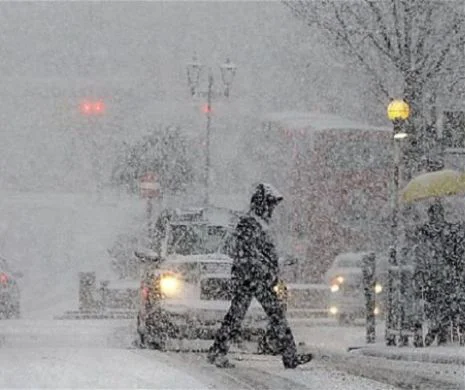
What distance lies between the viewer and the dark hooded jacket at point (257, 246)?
9789 mm

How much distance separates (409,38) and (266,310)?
13.1 metres

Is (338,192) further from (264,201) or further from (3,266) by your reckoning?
(264,201)

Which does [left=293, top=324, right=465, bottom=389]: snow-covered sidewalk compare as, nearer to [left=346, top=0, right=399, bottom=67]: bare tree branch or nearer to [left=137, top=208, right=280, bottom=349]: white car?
[left=137, top=208, right=280, bottom=349]: white car

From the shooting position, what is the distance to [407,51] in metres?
21.7

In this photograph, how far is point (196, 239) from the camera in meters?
14.2

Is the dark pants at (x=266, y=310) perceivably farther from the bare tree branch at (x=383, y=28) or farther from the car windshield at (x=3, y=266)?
the car windshield at (x=3, y=266)

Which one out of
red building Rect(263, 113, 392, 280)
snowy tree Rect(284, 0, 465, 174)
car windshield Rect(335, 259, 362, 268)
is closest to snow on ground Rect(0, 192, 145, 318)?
red building Rect(263, 113, 392, 280)

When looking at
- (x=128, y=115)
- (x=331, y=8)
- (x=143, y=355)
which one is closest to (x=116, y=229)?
(x=128, y=115)

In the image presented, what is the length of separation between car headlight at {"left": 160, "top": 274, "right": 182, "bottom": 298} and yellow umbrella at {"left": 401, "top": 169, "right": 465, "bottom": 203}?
11.0 ft

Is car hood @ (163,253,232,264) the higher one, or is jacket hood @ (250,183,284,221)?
jacket hood @ (250,183,284,221)

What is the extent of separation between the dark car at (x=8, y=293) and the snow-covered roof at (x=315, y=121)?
20.9m

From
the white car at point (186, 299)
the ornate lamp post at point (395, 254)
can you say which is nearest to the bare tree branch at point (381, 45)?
the ornate lamp post at point (395, 254)

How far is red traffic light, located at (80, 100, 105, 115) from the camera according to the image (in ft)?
205

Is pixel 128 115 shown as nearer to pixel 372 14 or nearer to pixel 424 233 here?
pixel 372 14
